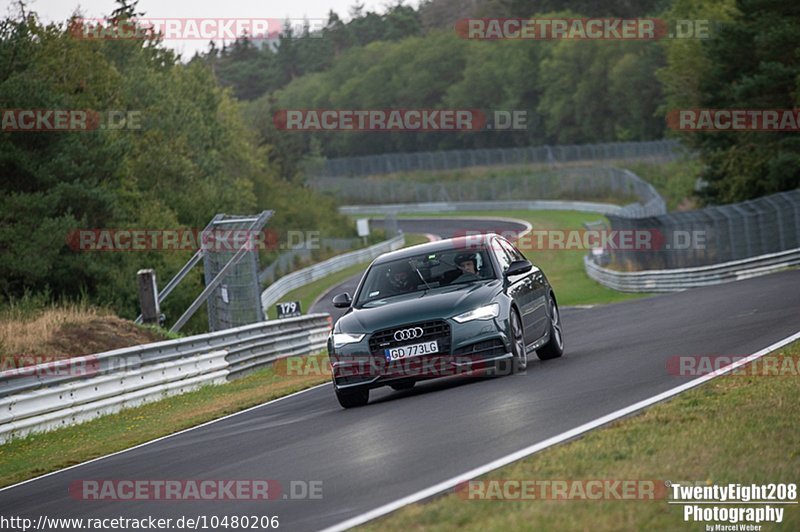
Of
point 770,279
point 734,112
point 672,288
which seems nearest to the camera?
point 770,279

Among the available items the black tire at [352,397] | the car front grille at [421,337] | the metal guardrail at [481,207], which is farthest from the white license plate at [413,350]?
the metal guardrail at [481,207]

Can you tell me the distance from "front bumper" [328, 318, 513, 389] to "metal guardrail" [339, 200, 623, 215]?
67.6m

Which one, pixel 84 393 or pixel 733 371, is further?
pixel 84 393

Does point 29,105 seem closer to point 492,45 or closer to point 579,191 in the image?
point 579,191

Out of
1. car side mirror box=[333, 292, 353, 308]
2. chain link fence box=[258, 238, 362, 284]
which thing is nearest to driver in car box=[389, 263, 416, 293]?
car side mirror box=[333, 292, 353, 308]

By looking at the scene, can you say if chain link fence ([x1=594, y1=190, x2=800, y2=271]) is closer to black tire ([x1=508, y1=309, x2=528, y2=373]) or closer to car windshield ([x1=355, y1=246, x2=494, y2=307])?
car windshield ([x1=355, y1=246, x2=494, y2=307])

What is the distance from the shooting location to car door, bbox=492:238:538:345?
14.2 meters

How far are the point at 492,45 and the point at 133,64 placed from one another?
8282cm

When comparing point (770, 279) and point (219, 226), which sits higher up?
point (219, 226)

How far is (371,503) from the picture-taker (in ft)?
25.2

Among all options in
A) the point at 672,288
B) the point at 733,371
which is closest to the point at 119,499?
the point at 733,371

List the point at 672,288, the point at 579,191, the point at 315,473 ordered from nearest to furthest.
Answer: the point at 315,473 → the point at 672,288 → the point at 579,191

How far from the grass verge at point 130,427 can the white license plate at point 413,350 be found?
278 centimetres

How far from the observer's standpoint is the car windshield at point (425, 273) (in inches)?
566
